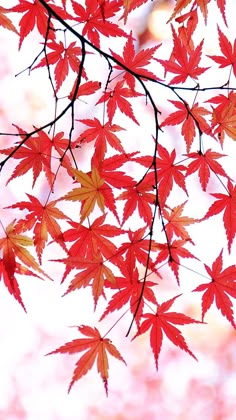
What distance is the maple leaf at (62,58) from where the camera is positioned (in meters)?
1.48

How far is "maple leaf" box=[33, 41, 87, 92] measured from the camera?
148cm

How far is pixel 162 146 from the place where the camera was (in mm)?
1390

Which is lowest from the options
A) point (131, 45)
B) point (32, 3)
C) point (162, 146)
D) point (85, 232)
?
point (85, 232)

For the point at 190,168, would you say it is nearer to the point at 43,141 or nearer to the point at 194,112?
the point at 194,112

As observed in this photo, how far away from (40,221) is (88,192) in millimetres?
249

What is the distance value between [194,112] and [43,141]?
1.57ft

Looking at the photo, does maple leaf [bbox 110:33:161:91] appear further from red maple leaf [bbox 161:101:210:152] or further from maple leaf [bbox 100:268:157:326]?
maple leaf [bbox 100:268:157:326]

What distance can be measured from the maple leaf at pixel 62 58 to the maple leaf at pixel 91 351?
0.77 meters

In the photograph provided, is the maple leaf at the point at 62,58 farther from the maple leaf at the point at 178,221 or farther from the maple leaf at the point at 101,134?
the maple leaf at the point at 178,221

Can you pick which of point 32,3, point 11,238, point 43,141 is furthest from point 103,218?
point 32,3

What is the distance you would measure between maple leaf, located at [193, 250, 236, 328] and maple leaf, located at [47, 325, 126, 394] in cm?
28

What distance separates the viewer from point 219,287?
4.28ft

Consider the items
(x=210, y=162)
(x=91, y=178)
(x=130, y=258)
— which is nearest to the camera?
(x=91, y=178)

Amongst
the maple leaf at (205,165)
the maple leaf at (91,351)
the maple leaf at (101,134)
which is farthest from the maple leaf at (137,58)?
the maple leaf at (91,351)
